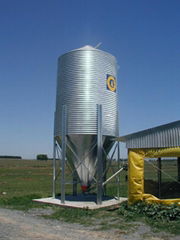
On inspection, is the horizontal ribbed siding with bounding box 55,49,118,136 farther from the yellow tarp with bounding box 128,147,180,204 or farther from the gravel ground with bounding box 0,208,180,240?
the gravel ground with bounding box 0,208,180,240

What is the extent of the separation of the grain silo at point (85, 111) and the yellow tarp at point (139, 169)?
185 centimetres

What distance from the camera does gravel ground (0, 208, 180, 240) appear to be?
8.17 meters

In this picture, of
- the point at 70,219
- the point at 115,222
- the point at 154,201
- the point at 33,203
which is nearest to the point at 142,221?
the point at 115,222

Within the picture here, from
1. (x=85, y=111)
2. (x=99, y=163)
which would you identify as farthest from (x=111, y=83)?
(x=99, y=163)

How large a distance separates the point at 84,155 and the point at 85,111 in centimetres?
214

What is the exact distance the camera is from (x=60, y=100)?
1502cm

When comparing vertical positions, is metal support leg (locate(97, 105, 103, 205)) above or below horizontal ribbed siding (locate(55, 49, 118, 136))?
below

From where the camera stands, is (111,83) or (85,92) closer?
(85,92)

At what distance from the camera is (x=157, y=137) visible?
39.7ft

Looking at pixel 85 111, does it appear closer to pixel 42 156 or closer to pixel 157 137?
pixel 157 137

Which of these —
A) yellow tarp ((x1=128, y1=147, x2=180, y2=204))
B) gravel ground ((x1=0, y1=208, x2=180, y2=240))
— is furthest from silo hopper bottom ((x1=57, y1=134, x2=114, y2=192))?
gravel ground ((x1=0, y1=208, x2=180, y2=240))

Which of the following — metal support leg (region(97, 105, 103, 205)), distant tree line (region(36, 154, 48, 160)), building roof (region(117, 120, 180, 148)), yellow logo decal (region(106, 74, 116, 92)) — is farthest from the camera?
distant tree line (region(36, 154, 48, 160))

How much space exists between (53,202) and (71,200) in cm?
104

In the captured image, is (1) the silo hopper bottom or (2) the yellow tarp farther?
(1) the silo hopper bottom
